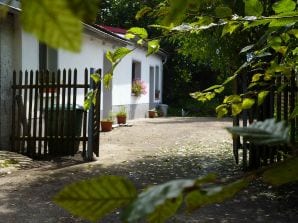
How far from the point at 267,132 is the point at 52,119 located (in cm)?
957

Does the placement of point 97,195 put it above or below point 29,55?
below

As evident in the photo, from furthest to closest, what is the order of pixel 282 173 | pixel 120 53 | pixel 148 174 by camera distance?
pixel 148 174
pixel 120 53
pixel 282 173

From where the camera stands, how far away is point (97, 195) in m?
0.41

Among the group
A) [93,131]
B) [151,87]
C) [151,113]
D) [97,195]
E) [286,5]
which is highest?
[151,87]

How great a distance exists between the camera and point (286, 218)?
17.8 ft

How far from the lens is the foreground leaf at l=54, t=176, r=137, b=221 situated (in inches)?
15.9

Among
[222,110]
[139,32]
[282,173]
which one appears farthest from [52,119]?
[282,173]

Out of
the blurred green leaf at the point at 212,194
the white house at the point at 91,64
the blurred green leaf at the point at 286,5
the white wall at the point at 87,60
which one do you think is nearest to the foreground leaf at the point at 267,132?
the blurred green leaf at the point at 212,194

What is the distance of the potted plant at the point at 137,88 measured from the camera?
2086cm

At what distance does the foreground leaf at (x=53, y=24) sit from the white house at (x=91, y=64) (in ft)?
1.96

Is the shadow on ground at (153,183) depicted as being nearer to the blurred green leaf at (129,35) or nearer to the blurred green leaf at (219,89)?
the blurred green leaf at (219,89)

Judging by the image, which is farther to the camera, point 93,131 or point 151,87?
point 151,87

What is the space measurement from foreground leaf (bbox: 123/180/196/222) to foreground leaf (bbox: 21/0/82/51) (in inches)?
4.8

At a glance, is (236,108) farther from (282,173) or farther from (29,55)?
(29,55)
